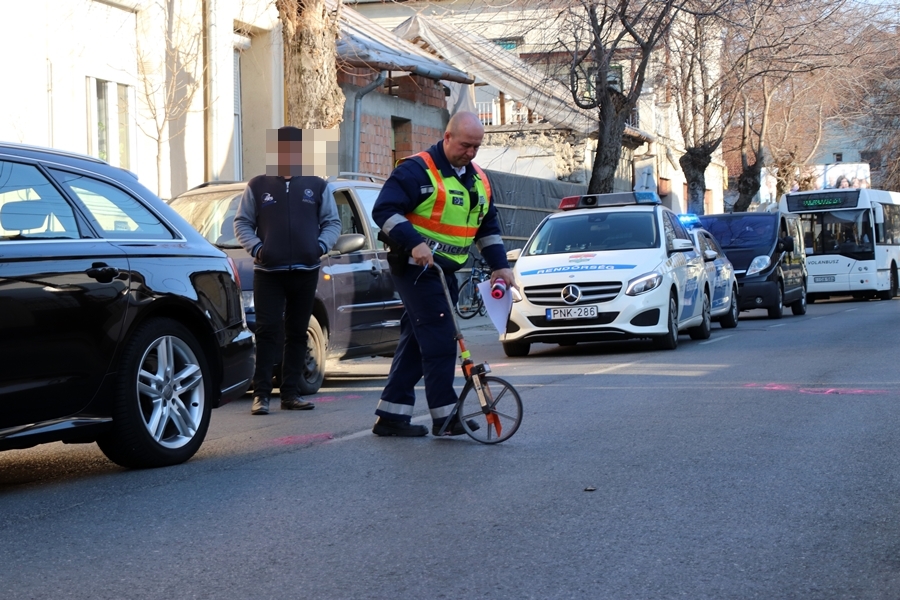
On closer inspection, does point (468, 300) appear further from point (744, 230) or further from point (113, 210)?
point (113, 210)

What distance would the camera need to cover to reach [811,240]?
30266mm

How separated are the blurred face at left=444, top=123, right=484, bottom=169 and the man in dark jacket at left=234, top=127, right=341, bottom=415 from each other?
1.96 m

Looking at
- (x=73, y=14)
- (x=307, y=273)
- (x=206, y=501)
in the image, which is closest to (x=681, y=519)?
(x=206, y=501)

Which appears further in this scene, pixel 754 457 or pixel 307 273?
pixel 307 273

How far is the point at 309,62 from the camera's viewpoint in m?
15.5

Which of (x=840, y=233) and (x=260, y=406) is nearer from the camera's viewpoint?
(x=260, y=406)

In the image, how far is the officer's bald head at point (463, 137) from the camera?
6977 millimetres

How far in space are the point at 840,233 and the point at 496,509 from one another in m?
26.6

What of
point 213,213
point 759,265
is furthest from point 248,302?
point 759,265

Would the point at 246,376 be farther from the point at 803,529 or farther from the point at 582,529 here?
the point at 803,529

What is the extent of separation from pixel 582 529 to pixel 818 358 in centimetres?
834

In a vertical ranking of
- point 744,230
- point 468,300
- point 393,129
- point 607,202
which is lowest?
point 468,300

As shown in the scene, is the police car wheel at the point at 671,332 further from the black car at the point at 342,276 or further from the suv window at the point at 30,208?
the suv window at the point at 30,208

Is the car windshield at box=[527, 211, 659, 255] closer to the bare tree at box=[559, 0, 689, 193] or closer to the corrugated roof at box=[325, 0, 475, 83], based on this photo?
the corrugated roof at box=[325, 0, 475, 83]
